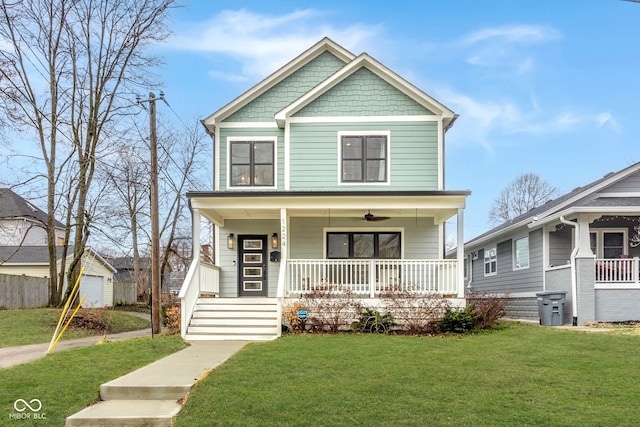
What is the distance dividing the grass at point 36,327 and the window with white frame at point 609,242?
53.3ft

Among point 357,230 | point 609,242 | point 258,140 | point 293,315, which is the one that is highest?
point 258,140

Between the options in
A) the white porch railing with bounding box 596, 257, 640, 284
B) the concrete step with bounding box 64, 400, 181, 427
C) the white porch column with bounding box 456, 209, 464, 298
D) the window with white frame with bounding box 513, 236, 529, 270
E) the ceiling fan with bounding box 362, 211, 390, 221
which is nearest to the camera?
the concrete step with bounding box 64, 400, 181, 427

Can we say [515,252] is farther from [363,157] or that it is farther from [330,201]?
[330,201]

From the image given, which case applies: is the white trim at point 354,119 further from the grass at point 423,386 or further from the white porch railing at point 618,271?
the grass at point 423,386

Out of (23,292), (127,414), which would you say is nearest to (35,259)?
(23,292)

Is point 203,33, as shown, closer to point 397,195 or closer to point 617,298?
point 397,195

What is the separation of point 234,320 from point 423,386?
21.5 ft

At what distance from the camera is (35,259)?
2841 centimetres

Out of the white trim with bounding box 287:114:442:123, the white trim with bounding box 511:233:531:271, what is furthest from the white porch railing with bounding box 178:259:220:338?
the white trim with bounding box 511:233:531:271

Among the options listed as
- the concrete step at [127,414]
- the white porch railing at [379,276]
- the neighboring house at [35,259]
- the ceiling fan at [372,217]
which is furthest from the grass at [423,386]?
the neighboring house at [35,259]

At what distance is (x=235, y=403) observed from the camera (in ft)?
18.6

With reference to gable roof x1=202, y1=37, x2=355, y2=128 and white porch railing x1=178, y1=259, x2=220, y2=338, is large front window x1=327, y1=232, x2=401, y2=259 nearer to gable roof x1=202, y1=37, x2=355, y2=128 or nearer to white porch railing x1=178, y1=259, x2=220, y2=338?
white porch railing x1=178, y1=259, x2=220, y2=338

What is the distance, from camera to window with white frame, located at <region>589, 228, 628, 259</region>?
48.4 ft

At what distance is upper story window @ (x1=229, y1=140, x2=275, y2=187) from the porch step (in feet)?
12.8
